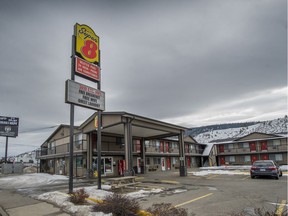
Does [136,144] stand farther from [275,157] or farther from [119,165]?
[275,157]

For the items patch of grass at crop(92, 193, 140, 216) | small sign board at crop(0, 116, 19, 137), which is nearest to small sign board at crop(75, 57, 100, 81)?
patch of grass at crop(92, 193, 140, 216)

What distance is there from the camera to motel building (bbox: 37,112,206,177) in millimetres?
18936

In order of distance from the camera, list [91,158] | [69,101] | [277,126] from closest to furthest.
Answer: [69,101] < [91,158] < [277,126]

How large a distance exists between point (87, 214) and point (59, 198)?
3.20m

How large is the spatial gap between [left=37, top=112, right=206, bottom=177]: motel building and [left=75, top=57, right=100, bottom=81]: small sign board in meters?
4.83

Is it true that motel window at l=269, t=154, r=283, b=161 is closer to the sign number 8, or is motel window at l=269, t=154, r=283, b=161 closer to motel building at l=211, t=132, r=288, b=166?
motel building at l=211, t=132, r=288, b=166

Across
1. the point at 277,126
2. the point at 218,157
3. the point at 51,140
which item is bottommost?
the point at 218,157

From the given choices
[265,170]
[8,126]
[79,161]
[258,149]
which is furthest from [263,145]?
[8,126]

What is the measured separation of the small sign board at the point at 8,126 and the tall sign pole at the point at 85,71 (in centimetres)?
3298

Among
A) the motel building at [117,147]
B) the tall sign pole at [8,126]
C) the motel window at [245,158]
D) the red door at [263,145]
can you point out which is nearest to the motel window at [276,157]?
the red door at [263,145]

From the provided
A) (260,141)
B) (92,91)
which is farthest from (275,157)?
(92,91)

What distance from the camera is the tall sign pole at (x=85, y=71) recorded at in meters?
11.9

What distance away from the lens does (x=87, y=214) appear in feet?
23.2

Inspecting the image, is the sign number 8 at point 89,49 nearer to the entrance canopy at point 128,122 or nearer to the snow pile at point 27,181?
the entrance canopy at point 128,122
